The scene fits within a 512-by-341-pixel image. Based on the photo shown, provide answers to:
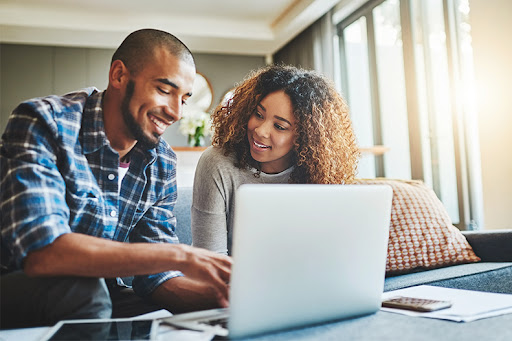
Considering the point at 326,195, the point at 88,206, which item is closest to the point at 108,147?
the point at 88,206

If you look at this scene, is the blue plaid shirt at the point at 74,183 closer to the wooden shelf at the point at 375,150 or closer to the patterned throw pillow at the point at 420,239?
the patterned throw pillow at the point at 420,239

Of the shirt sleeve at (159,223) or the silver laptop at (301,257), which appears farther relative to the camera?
the shirt sleeve at (159,223)

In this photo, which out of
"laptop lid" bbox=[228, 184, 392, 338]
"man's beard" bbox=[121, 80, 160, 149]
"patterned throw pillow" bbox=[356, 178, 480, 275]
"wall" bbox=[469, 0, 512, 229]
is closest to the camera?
"laptop lid" bbox=[228, 184, 392, 338]

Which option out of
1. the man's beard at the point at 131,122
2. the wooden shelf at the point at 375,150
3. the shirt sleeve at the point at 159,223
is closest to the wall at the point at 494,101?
the wooden shelf at the point at 375,150

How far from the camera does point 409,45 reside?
353 centimetres

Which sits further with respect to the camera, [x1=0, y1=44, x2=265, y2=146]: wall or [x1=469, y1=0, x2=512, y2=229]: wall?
[x1=0, y1=44, x2=265, y2=146]: wall

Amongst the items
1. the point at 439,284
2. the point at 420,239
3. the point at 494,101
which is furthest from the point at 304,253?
the point at 494,101

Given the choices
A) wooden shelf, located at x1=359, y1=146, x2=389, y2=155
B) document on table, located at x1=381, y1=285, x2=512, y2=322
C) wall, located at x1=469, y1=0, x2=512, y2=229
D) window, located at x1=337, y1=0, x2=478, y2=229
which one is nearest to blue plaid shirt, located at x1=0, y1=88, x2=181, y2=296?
document on table, located at x1=381, y1=285, x2=512, y2=322

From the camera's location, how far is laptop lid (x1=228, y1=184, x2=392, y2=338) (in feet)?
2.22

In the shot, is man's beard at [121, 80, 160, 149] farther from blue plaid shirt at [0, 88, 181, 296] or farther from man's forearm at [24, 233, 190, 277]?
man's forearm at [24, 233, 190, 277]

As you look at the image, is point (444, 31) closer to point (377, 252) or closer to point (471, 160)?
point (471, 160)

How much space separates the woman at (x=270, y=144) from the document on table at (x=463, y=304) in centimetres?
58

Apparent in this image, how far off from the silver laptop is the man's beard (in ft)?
1.65

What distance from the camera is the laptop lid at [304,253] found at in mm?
677
